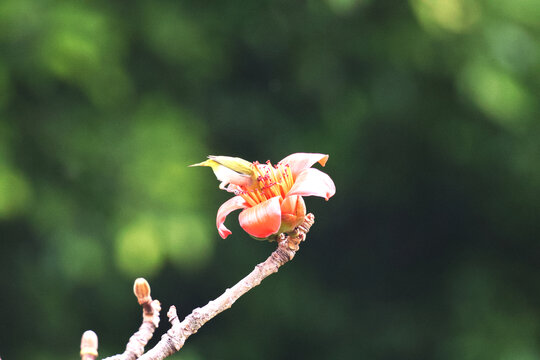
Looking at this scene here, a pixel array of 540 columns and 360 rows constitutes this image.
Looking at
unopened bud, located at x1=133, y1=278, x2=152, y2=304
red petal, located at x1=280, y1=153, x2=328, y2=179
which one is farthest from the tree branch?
red petal, located at x1=280, y1=153, x2=328, y2=179

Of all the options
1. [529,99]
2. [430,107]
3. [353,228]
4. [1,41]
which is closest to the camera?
[1,41]

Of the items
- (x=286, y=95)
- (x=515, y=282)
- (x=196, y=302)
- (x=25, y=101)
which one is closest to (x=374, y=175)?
(x=286, y=95)

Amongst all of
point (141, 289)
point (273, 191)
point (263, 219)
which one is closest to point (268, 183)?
point (273, 191)

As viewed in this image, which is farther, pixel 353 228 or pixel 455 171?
pixel 353 228

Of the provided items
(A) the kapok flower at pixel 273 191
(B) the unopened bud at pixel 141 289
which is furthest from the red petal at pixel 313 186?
(B) the unopened bud at pixel 141 289

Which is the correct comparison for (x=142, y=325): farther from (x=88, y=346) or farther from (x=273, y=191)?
(x=273, y=191)

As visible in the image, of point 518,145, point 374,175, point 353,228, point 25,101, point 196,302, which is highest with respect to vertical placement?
point 518,145

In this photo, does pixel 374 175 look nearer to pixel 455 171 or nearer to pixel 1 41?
pixel 455 171
